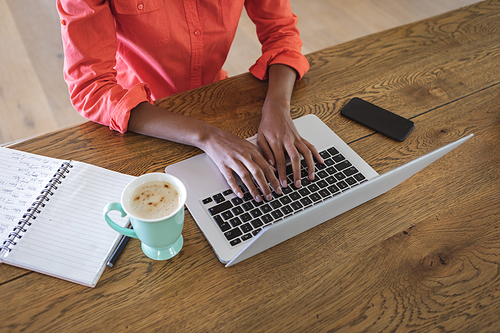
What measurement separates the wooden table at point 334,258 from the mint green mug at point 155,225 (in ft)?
0.07

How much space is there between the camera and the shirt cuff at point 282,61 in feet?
3.32

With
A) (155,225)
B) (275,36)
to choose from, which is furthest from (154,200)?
(275,36)

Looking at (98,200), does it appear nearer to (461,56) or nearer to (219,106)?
(219,106)

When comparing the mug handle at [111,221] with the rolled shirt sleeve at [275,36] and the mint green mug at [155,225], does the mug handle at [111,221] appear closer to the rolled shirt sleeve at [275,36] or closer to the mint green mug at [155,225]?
the mint green mug at [155,225]

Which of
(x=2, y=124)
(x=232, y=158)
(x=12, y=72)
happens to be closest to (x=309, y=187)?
(x=232, y=158)

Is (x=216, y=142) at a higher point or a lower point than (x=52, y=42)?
higher

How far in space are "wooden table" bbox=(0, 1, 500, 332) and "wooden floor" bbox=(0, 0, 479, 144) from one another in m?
1.30

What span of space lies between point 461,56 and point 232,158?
83 centimetres

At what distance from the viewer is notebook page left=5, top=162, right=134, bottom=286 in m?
0.61

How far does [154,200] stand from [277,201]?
25cm

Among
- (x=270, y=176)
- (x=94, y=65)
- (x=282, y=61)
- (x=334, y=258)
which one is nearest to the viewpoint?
(x=334, y=258)

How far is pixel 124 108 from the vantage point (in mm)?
837

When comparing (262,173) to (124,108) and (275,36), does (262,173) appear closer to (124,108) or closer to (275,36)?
(124,108)

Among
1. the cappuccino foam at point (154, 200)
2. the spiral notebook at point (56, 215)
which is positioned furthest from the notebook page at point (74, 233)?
the cappuccino foam at point (154, 200)
